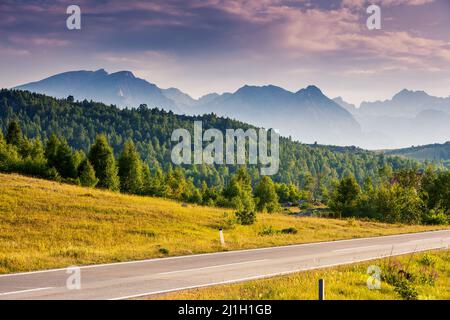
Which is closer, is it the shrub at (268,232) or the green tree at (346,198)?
the shrub at (268,232)

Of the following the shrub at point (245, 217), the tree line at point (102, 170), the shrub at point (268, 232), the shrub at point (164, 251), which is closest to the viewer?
the shrub at point (164, 251)

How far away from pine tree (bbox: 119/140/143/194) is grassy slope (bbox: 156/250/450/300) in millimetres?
65681

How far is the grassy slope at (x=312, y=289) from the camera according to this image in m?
10.8

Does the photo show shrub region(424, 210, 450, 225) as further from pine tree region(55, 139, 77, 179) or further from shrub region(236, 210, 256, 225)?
pine tree region(55, 139, 77, 179)

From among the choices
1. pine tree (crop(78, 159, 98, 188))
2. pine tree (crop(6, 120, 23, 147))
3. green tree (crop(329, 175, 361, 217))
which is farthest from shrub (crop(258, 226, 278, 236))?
pine tree (crop(6, 120, 23, 147))

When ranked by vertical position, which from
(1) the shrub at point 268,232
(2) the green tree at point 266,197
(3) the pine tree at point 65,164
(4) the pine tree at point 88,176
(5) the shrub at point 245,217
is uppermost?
(3) the pine tree at point 65,164

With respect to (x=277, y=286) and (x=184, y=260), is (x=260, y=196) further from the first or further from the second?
(x=277, y=286)

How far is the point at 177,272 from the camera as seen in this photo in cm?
1498

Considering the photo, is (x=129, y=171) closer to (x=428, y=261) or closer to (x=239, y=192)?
(x=239, y=192)

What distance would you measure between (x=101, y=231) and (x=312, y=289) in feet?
50.8

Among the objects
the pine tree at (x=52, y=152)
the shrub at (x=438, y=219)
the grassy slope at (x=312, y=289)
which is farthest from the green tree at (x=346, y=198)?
the grassy slope at (x=312, y=289)

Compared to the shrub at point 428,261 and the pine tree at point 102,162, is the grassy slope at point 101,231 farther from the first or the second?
the pine tree at point 102,162

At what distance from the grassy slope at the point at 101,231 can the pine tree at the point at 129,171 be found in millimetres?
40245

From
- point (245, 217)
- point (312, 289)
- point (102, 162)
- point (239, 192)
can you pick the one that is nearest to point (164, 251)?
point (312, 289)
